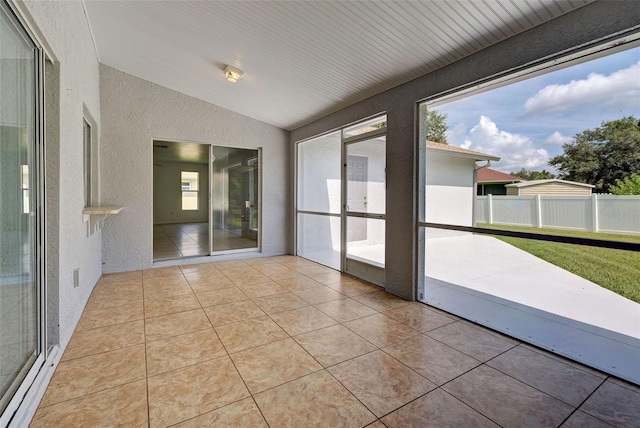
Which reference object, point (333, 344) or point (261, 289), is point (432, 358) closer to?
point (333, 344)

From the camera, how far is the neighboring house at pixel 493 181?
2.77 meters

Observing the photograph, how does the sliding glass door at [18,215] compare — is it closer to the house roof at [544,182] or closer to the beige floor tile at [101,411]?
the beige floor tile at [101,411]

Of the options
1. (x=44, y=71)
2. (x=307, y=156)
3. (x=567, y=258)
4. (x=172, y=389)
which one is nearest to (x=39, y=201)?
(x=44, y=71)

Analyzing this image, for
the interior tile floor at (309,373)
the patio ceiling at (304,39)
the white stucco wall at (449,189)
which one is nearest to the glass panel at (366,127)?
the patio ceiling at (304,39)

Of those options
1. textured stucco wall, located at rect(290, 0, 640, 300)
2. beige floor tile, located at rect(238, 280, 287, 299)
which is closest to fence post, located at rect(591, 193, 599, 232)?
textured stucco wall, located at rect(290, 0, 640, 300)

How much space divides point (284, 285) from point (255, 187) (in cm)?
251

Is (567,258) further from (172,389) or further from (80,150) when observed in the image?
(80,150)

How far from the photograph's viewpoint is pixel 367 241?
4.37 meters

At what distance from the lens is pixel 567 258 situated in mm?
2561

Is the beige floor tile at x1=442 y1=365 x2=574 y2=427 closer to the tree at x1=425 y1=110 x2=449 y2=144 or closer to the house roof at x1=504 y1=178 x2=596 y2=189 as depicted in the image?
the house roof at x1=504 y1=178 x2=596 y2=189

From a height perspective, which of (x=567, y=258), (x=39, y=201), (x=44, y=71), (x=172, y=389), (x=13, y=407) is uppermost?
(x=44, y=71)

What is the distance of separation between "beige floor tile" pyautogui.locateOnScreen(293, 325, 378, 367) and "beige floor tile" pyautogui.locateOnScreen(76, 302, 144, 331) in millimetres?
1691

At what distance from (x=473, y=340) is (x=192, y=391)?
2162 mm

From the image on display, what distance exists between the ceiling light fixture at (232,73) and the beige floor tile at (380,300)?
10.1ft
